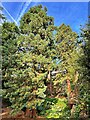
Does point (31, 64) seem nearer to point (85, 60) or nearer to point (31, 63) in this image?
point (31, 63)

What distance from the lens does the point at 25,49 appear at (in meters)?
4.89

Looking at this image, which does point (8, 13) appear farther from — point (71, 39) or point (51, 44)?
point (71, 39)

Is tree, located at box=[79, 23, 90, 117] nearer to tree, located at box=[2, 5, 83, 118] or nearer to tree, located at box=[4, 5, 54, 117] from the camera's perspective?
tree, located at box=[2, 5, 83, 118]

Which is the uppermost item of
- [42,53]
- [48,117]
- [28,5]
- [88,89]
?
[28,5]

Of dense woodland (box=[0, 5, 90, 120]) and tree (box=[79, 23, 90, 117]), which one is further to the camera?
dense woodland (box=[0, 5, 90, 120])

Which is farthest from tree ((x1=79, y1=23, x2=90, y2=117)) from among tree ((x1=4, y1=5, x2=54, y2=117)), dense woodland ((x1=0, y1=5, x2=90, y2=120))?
tree ((x1=4, y1=5, x2=54, y2=117))

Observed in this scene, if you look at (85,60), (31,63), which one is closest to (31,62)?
(31,63)

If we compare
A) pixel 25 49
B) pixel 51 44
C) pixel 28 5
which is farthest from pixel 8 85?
pixel 28 5

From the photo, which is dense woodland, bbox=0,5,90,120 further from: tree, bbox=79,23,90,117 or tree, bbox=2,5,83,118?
tree, bbox=79,23,90,117

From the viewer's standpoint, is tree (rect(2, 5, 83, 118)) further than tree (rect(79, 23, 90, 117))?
Yes

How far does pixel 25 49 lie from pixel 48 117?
1878mm

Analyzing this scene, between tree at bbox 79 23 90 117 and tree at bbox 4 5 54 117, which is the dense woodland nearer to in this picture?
tree at bbox 4 5 54 117

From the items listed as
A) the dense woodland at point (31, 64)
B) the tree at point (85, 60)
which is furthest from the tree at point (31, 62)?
the tree at point (85, 60)

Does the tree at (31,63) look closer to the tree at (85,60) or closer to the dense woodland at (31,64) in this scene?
the dense woodland at (31,64)
